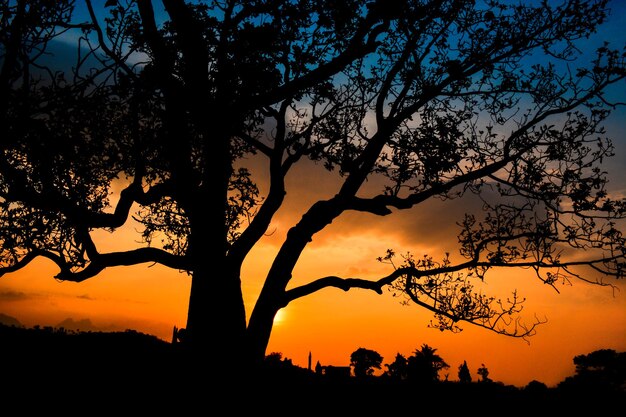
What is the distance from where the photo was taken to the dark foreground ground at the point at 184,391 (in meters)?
11.6

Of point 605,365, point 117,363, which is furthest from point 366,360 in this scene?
point 117,363

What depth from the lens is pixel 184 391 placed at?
1243 centimetres

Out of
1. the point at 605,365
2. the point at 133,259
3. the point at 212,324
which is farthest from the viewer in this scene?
the point at 605,365

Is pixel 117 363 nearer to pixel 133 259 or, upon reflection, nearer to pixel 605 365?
pixel 133 259

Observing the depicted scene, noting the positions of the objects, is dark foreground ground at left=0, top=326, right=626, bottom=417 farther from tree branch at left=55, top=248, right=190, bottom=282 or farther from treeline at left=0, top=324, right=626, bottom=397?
tree branch at left=55, top=248, right=190, bottom=282

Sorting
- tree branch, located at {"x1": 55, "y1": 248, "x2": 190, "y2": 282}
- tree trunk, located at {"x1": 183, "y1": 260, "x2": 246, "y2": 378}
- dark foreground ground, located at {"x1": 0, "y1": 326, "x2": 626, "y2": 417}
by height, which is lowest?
dark foreground ground, located at {"x1": 0, "y1": 326, "x2": 626, "y2": 417}

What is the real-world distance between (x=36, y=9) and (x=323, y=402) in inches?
496

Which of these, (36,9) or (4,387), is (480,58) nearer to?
(36,9)

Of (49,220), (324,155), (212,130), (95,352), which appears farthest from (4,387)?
(324,155)

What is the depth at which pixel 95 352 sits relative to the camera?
50.5ft

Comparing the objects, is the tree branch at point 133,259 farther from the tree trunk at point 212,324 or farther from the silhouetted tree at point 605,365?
the silhouetted tree at point 605,365

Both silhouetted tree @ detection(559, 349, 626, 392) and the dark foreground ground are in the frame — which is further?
silhouetted tree @ detection(559, 349, 626, 392)

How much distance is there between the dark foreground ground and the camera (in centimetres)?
1161

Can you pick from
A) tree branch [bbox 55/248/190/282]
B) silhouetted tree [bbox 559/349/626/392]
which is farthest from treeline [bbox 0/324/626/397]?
silhouetted tree [bbox 559/349/626/392]
